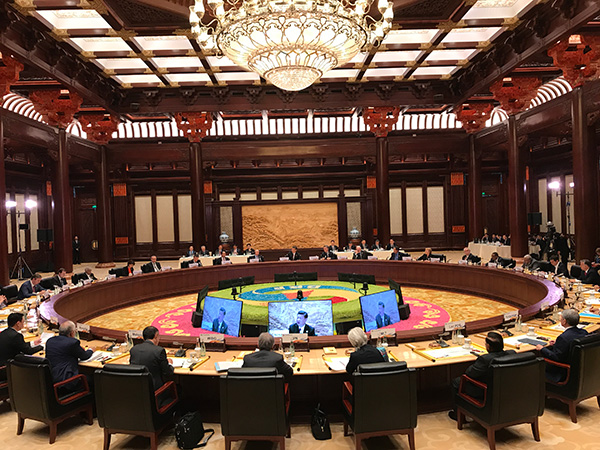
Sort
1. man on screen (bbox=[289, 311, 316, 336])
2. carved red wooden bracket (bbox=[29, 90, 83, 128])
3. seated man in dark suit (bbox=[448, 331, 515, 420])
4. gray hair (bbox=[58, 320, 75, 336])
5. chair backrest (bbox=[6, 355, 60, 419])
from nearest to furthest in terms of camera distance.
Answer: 1. seated man in dark suit (bbox=[448, 331, 515, 420])
2. chair backrest (bbox=[6, 355, 60, 419])
3. gray hair (bbox=[58, 320, 75, 336])
4. man on screen (bbox=[289, 311, 316, 336])
5. carved red wooden bracket (bbox=[29, 90, 83, 128])

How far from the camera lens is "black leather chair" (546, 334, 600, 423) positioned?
3750mm

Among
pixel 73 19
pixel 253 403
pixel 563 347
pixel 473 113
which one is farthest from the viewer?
pixel 473 113

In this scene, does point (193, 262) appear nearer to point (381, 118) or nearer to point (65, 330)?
point (381, 118)

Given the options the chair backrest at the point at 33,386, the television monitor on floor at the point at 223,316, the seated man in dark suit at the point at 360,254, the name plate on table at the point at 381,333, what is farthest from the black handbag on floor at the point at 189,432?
the seated man in dark suit at the point at 360,254

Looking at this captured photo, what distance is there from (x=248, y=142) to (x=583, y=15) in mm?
11150

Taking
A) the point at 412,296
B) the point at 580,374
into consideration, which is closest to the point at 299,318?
the point at 580,374

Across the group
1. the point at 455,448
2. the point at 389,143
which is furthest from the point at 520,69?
the point at 455,448

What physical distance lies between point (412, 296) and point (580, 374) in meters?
6.39

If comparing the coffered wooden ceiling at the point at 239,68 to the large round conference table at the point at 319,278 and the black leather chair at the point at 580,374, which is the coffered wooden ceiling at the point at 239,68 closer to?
the large round conference table at the point at 319,278

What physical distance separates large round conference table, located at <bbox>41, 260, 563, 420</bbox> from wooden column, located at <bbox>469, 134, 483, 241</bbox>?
643 cm

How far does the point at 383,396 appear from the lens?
131 inches

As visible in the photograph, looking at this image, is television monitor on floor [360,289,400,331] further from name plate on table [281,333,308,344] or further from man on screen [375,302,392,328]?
name plate on table [281,333,308,344]

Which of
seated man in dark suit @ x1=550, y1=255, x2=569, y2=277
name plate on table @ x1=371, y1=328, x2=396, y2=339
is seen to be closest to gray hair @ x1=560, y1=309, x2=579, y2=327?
name plate on table @ x1=371, y1=328, x2=396, y2=339

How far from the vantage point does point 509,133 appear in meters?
12.9
